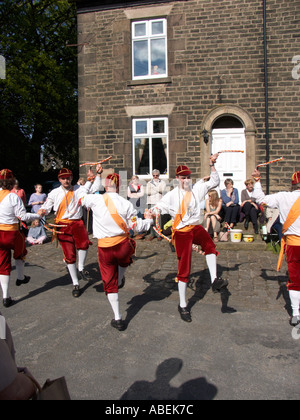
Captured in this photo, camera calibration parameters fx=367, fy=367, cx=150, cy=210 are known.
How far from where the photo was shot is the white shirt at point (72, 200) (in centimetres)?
650

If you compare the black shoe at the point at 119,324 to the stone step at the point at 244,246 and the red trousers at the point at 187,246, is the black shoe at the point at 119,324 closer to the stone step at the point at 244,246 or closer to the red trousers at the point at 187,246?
the red trousers at the point at 187,246

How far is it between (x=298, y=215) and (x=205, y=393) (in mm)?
2609

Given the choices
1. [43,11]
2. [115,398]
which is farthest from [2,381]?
[43,11]

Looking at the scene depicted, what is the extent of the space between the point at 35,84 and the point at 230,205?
1466cm

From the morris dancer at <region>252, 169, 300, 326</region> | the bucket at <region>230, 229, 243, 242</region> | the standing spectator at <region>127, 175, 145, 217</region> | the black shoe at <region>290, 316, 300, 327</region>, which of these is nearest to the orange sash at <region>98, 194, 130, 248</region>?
the morris dancer at <region>252, 169, 300, 326</region>

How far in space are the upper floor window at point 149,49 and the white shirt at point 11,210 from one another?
8.32 meters

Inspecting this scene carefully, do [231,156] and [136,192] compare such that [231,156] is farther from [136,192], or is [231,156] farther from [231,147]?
[136,192]

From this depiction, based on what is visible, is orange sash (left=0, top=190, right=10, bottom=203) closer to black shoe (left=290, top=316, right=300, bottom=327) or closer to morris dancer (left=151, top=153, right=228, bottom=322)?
morris dancer (left=151, top=153, right=228, bottom=322)

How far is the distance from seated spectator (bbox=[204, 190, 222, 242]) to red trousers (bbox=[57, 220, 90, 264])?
4.27m

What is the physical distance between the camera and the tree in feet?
63.9

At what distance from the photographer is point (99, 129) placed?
1300 centimetres

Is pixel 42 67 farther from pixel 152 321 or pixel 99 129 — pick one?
pixel 152 321

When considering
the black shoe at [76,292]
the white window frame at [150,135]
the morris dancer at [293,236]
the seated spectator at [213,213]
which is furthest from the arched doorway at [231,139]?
the morris dancer at [293,236]

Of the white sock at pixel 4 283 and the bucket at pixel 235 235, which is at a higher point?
the bucket at pixel 235 235
